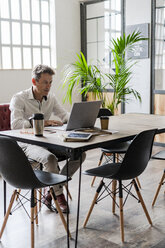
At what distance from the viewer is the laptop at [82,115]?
273 cm

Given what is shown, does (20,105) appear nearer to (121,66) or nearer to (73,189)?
(73,189)

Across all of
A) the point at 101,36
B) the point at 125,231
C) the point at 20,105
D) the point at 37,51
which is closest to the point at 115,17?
the point at 101,36

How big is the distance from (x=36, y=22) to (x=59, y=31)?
0.46 meters

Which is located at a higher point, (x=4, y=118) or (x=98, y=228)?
(x=4, y=118)

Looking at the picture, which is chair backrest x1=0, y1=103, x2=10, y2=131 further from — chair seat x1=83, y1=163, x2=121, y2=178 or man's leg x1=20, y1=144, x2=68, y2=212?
chair seat x1=83, y1=163, x2=121, y2=178

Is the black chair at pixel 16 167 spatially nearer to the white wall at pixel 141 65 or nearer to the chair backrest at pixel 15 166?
the chair backrest at pixel 15 166

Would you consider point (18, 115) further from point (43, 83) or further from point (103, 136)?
point (103, 136)

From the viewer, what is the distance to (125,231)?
2.76 metres

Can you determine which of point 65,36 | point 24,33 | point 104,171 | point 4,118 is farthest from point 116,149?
point 65,36

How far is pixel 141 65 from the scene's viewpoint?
19.4 ft

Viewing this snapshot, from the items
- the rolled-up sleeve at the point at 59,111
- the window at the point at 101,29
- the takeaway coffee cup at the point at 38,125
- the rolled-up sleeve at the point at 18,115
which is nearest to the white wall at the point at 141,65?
the window at the point at 101,29

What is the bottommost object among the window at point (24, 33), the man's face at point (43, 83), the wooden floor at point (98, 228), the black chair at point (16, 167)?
the wooden floor at point (98, 228)

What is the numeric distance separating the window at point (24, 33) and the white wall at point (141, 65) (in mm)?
1510

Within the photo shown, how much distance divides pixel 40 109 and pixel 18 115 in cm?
28
